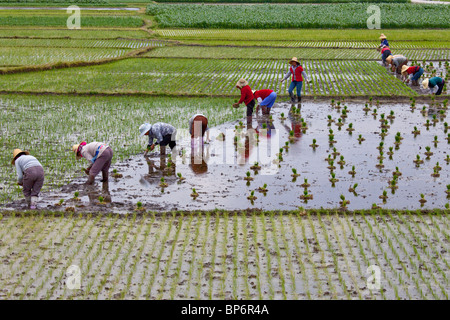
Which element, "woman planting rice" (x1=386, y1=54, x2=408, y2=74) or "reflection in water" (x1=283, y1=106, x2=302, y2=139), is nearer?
"reflection in water" (x1=283, y1=106, x2=302, y2=139)

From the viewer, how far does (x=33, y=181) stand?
29.8ft

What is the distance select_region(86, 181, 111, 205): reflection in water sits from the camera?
31.3 ft

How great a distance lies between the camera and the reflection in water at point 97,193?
9.55m

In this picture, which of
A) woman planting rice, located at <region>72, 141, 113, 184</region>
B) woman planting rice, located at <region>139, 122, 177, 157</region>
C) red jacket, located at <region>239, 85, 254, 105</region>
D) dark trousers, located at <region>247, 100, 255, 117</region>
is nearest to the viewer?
woman planting rice, located at <region>72, 141, 113, 184</region>

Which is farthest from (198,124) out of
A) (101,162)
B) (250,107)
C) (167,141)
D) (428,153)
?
(428,153)

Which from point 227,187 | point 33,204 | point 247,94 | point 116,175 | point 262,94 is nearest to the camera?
point 33,204

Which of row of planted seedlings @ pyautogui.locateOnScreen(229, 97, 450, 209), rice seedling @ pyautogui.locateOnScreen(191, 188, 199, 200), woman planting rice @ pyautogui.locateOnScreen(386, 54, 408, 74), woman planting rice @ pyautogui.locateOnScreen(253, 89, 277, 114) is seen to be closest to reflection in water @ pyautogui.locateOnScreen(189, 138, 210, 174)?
row of planted seedlings @ pyautogui.locateOnScreen(229, 97, 450, 209)

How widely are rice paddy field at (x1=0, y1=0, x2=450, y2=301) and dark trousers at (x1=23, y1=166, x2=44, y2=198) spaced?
0.23m

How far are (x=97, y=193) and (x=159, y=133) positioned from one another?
69.1 inches
